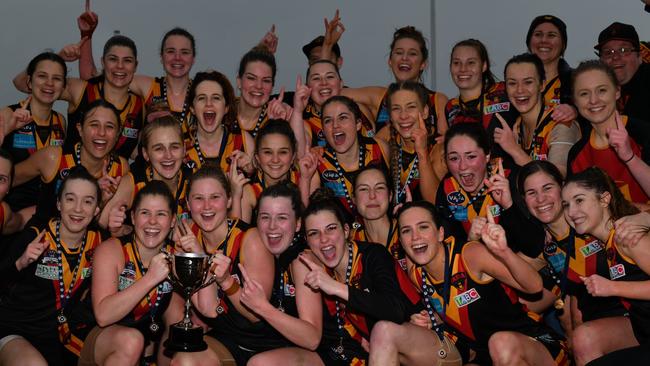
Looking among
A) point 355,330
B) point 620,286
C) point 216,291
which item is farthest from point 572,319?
point 216,291

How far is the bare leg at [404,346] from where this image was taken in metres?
3.77

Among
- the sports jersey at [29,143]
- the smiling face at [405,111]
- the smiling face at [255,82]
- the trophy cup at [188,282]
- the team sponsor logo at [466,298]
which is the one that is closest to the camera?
the trophy cup at [188,282]

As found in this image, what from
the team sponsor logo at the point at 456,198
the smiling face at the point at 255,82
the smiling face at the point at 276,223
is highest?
the smiling face at the point at 255,82

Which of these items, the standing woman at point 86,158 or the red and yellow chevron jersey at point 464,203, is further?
the standing woman at point 86,158

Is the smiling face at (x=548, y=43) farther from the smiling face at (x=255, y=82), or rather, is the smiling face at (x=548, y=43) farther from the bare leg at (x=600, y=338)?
the bare leg at (x=600, y=338)

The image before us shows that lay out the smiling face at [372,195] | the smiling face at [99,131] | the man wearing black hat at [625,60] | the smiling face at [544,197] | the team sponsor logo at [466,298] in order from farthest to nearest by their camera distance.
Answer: the man wearing black hat at [625,60], the smiling face at [99,131], the smiling face at [372,195], the smiling face at [544,197], the team sponsor logo at [466,298]

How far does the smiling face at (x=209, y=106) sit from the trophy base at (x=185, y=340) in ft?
5.41

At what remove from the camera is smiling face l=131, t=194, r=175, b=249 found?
163 inches

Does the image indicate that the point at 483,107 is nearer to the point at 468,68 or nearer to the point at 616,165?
the point at 468,68

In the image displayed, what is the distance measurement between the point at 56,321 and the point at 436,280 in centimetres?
193

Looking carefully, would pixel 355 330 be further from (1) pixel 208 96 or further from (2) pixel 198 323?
(1) pixel 208 96

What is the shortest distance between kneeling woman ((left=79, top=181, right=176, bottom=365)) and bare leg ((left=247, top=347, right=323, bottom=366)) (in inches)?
22.2

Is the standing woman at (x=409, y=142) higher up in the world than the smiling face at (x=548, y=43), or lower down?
lower down

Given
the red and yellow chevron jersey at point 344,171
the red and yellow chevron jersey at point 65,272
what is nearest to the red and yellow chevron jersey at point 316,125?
the red and yellow chevron jersey at point 344,171
